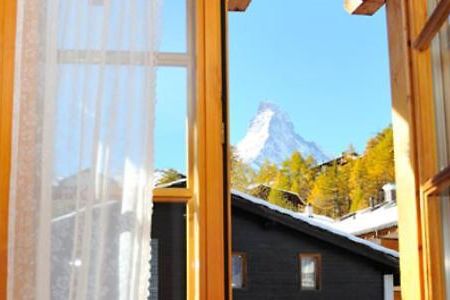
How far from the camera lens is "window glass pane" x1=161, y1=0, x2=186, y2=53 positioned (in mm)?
1932

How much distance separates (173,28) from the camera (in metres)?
1.94

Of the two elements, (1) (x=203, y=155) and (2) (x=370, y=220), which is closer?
(1) (x=203, y=155)

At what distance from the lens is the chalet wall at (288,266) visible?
25.1 ft

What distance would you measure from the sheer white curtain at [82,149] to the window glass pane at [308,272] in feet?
20.1

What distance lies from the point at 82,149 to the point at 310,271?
635cm

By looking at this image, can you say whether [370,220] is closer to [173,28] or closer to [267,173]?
[267,173]

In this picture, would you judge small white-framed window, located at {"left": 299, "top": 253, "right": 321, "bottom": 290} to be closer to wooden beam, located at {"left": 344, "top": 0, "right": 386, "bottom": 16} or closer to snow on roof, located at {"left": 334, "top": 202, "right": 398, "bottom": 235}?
snow on roof, located at {"left": 334, "top": 202, "right": 398, "bottom": 235}

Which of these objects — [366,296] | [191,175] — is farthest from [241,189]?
[191,175]

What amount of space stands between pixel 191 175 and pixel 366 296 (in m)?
6.22

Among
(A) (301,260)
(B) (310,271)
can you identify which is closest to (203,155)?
(A) (301,260)

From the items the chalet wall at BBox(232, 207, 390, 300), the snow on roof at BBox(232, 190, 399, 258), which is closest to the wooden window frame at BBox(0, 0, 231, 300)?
the snow on roof at BBox(232, 190, 399, 258)

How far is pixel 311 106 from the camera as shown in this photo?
7727 mm

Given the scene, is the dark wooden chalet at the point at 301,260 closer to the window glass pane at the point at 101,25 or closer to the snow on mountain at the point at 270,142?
the snow on mountain at the point at 270,142

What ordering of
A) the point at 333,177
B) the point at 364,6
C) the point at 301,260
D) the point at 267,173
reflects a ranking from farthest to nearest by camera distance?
the point at 301,260
the point at 267,173
the point at 333,177
the point at 364,6
